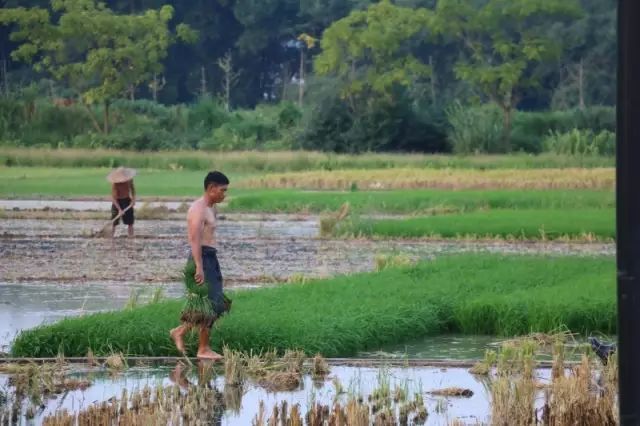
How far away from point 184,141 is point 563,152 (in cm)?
1040

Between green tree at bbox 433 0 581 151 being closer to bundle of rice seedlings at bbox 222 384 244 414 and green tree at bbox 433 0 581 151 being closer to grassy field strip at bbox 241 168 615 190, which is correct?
grassy field strip at bbox 241 168 615 190

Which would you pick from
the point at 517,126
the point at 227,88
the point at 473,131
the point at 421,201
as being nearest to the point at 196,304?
the point at 421,201

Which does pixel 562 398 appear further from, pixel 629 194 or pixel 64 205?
pixel 64 205

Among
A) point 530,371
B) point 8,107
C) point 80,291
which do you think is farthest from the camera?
point 8,107

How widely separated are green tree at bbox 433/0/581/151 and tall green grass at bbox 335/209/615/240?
62.6ft

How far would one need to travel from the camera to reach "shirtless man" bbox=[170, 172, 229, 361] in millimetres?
8172

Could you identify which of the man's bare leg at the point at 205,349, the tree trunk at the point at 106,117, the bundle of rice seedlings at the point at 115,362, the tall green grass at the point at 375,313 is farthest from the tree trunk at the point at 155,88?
the bundle of rice seedlings at the point at 115,362

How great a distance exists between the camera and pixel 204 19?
47125 millimetres

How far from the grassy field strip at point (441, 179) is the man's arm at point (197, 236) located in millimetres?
20042

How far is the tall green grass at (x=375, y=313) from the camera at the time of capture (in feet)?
28.6

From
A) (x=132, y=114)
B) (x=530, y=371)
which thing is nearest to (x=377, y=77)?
(x=132, y=114)

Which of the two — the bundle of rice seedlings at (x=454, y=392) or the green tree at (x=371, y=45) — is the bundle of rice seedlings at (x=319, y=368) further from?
the green tree at (x=371, y=45)

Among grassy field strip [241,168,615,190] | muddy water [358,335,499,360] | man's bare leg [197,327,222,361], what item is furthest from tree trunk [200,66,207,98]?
man's bare leg [197,327,222,361]

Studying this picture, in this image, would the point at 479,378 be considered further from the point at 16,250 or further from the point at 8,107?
the point at 8,107
